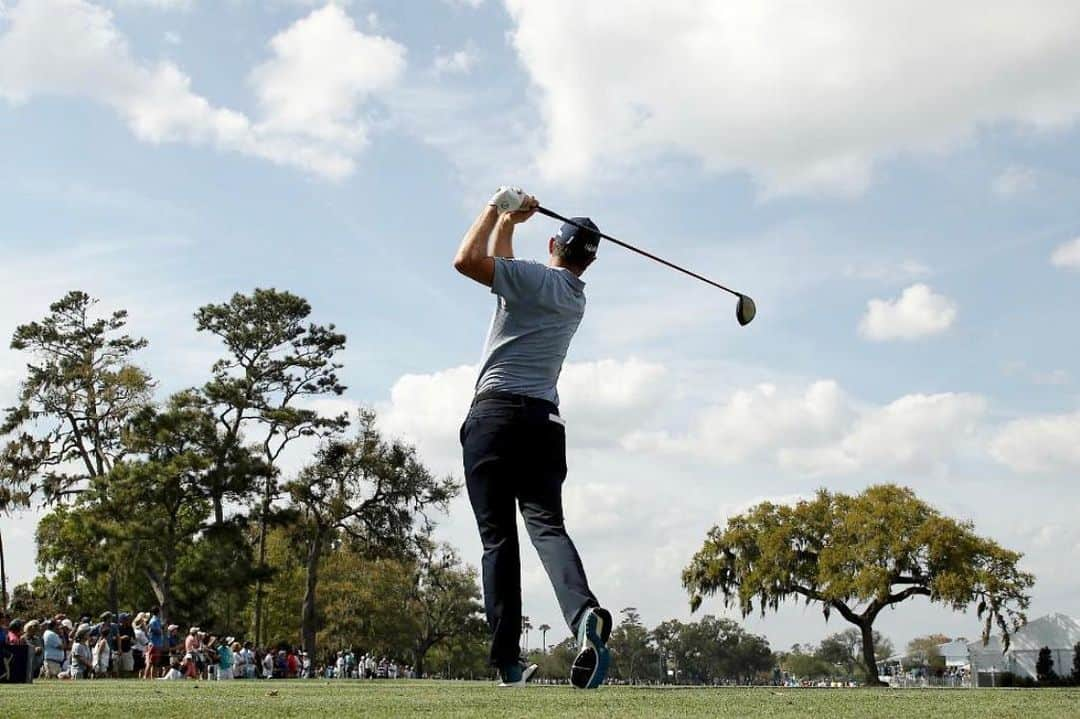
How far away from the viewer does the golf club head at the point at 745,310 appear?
348 inches

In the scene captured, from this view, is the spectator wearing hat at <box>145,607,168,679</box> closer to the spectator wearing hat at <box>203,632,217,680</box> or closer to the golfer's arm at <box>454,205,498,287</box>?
the spectator wearing hat at <box>203,632,217,680</box>

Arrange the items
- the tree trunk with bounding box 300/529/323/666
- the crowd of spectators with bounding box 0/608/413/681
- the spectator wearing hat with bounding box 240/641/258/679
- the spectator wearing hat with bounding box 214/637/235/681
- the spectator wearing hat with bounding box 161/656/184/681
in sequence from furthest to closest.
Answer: the tree trunk with bounding box 300/529/323/666 → the spectator wearing hat with bounding box 240/641/258/679 → the spectator wearing hat with bounding box 214/637/235/681 → the spectator wearing hat with bounding box 161/656/184/681 → the crowd of spectators with bounding box 0/608/413/681

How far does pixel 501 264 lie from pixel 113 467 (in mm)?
43052

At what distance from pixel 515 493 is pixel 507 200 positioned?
4.94ft

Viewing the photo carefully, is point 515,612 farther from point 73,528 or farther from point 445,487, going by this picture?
point 445,487

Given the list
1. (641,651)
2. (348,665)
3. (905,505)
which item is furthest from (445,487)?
(641,651)

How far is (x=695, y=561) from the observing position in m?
65.6

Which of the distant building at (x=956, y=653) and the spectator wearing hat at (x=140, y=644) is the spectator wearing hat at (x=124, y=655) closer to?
the spectator wearing hat at (x=140, y=644)

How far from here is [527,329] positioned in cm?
609

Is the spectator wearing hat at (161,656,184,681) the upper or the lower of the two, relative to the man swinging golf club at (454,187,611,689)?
lower

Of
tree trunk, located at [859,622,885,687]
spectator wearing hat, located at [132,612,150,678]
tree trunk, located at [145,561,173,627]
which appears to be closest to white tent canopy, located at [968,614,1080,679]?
tree trunk, located at [859,622,885,687]

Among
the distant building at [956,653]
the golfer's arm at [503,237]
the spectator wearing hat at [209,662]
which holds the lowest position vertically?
the distant building at [956,653]

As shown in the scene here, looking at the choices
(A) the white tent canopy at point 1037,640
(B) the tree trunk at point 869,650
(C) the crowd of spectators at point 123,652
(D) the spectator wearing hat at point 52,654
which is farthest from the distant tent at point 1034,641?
(D) the spectator wearing hat at point 52,654

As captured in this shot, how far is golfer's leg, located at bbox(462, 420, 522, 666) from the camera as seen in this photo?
5852 millimetres
